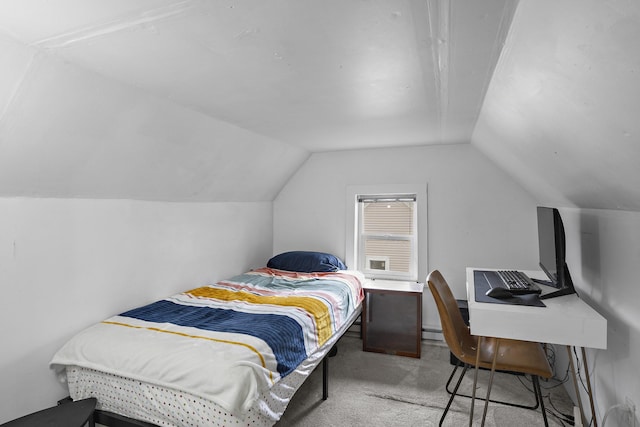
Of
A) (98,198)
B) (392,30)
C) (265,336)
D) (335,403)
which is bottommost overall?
(335,403)

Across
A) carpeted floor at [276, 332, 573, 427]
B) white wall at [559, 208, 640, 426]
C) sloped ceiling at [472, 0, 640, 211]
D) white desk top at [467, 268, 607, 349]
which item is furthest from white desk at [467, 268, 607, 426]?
carpeted floor at [276, 332, 573, 427]

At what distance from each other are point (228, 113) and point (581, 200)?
2381mm

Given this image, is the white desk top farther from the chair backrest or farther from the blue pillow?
the blue pillow

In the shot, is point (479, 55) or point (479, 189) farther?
point (479, 189)

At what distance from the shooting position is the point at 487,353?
2.21m

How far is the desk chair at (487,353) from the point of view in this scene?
1998mm

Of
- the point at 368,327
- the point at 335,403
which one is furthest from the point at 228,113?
the point at 368,327

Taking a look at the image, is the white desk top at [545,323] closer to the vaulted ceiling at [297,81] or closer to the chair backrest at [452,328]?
the chair backrest at [452,328]

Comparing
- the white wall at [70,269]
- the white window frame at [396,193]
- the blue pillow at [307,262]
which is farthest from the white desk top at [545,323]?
the white wall at [70,269]

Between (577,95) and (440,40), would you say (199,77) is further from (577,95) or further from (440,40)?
(577,95)

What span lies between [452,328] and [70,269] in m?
2.37

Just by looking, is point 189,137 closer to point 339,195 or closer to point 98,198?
point 98,198

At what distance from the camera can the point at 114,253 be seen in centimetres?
237

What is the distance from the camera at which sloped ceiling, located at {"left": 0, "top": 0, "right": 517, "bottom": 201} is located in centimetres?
124
